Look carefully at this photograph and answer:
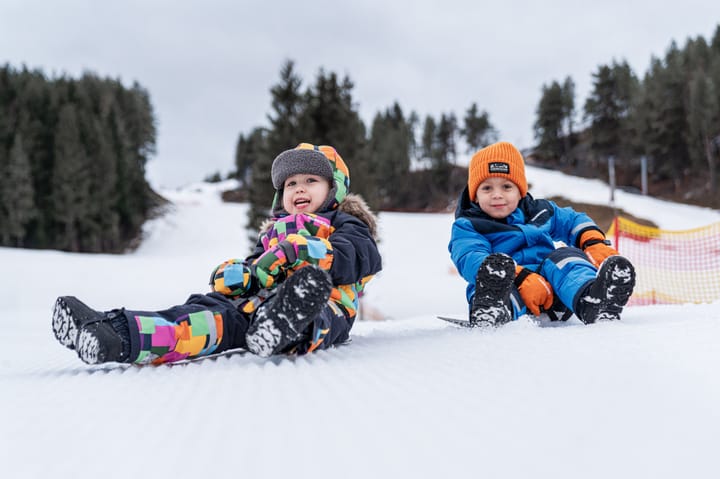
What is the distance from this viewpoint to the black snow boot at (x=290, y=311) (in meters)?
1.36

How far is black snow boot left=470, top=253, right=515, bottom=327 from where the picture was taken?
1756mm

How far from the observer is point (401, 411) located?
2.96 feet

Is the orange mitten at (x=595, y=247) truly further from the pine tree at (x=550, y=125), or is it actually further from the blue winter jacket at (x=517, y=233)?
the pine tree at (x=550, y=125)

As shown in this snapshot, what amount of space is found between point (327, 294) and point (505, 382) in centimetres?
58

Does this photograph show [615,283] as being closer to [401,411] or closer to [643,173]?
[401,411]

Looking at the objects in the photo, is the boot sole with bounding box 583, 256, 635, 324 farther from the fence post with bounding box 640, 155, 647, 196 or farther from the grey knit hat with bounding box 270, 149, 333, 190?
the fence post with bounding box 640, 155, 647, 196

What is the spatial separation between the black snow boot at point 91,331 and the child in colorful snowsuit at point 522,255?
51.3 inches

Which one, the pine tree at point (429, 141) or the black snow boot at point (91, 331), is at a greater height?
the pine tree at point (429, 141)

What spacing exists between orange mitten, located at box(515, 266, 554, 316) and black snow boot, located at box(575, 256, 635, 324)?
10.2 inches

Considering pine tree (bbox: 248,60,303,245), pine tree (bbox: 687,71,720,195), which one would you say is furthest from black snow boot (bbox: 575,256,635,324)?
pine tree (bbox: 687,71,720,195)

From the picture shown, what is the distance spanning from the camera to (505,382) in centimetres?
105

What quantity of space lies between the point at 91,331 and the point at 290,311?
581mm

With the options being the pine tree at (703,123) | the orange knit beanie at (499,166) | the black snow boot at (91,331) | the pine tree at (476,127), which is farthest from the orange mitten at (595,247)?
the pine tree at (476,127)

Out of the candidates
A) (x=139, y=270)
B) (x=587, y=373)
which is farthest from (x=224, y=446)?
(x=139, y=270)
